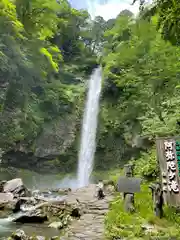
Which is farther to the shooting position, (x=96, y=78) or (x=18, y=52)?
(x=96, y=78)

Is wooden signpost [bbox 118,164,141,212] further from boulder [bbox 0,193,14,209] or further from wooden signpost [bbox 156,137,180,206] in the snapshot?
boulder [bbox 0,193,14,209]

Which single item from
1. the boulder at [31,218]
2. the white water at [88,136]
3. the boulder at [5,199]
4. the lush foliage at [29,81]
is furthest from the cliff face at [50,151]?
the boulder at [31,218]

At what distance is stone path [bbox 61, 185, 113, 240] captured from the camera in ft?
16.9

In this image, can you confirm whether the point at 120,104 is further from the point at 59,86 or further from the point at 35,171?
the point at 35,171

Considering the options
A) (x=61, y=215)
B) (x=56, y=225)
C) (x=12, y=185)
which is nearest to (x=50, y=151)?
(x=12, y=185)

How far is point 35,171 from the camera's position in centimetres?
1677

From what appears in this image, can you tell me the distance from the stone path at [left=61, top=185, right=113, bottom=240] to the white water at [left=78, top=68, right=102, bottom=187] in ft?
25.8

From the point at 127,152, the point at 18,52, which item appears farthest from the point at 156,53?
the point at 18,52

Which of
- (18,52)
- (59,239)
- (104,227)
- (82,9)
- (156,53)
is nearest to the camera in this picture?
(59,239)

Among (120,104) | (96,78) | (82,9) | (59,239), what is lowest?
(59,239)

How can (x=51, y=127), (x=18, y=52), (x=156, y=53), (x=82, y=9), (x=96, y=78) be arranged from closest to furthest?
(x=156, y=53), (x=18, y=52), (x=51, y=127), (x=96, y=78), (x=82, y=9)

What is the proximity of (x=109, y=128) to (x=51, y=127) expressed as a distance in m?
3.68

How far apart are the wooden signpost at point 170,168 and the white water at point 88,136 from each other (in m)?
10.8

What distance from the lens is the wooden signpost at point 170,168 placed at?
18.2 feet
